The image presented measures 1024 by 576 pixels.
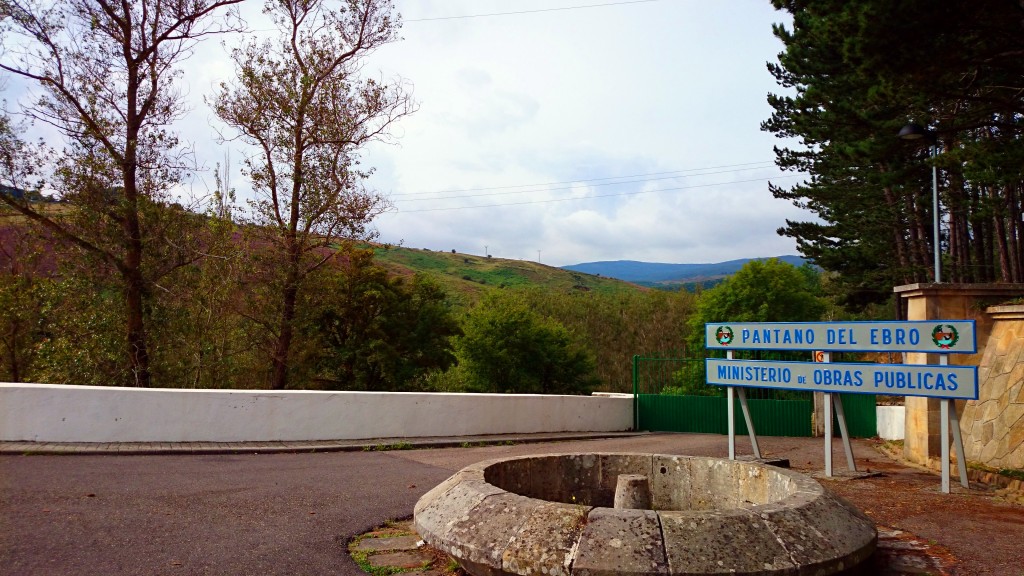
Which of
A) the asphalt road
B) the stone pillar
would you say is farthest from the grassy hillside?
the asphalt road

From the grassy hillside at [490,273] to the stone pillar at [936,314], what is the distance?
253ft

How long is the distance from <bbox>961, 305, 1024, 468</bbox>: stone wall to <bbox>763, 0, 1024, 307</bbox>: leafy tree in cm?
272

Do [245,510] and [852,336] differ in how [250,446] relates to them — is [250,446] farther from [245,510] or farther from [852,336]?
[852,336]

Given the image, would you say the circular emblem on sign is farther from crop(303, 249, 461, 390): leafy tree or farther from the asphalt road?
crop(303, 249, 461, 390): leafy tree

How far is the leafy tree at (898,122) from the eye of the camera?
29.3ft

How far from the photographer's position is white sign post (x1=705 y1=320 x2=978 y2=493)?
798 centimetres

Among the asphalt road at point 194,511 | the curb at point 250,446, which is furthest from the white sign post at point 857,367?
the asphalt road at point 194,511

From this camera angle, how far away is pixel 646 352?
57719 mm

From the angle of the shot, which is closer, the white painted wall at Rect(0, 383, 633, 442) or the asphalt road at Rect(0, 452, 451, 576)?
the asphalt road at Rect(0, 452, 451, 576)

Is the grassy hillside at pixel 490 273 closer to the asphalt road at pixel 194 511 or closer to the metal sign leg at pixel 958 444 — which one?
the asphalt road at pixel 194 511

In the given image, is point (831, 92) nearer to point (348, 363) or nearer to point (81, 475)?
point (81, 475)

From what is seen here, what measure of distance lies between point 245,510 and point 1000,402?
34.8 feet

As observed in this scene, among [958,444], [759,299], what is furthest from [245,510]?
[759,299]

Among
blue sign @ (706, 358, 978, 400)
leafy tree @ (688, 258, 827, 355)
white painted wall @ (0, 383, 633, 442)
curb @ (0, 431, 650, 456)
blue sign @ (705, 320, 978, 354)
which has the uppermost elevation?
leafy tree @ (688, 258, 827, 355)
